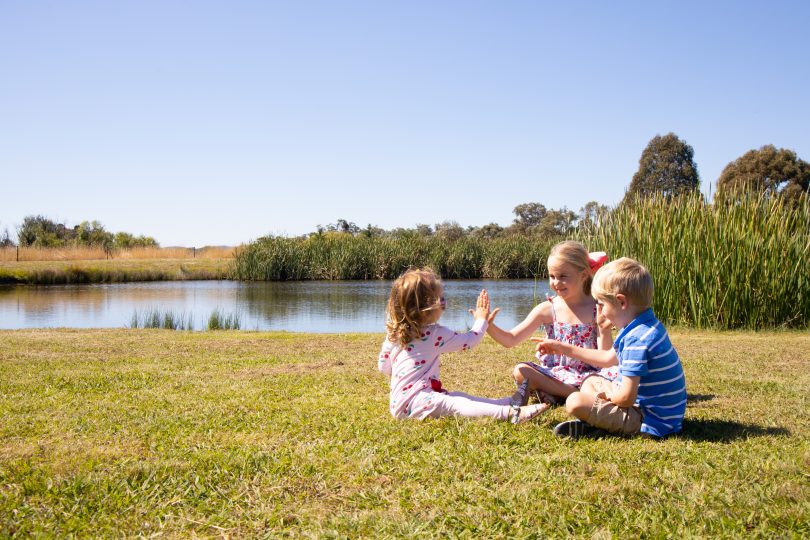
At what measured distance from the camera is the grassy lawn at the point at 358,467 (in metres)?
2.69

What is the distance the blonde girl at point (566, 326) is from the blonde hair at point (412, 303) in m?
0.43

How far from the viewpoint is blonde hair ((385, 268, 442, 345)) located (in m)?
4.25

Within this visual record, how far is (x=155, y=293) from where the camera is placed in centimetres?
2500

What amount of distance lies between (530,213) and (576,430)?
2816 inches

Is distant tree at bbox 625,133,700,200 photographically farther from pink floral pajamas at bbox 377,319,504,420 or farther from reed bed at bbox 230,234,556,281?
pink floral pajamas at bbox 377,319,504,420

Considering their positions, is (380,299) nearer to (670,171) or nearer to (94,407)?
(94,407)

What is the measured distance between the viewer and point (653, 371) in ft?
12.0

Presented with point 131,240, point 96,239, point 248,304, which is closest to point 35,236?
point 96,239

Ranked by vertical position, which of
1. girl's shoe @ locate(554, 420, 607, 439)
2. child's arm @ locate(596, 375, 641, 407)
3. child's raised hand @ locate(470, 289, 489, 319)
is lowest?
girl's shoe @ locate(554, 420, 607, 439)

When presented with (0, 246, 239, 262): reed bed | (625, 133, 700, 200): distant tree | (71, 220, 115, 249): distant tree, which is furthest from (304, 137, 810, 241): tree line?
(71, 220, 115, 249): distant tree

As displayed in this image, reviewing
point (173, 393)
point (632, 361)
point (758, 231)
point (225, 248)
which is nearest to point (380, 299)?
point (758, 231)

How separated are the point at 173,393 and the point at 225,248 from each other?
42821 mm

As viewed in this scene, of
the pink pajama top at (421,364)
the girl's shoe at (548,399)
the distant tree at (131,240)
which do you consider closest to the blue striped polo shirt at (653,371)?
the girl's shoe at (548,399)

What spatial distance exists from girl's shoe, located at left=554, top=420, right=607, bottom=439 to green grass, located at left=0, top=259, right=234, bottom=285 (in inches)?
1191
